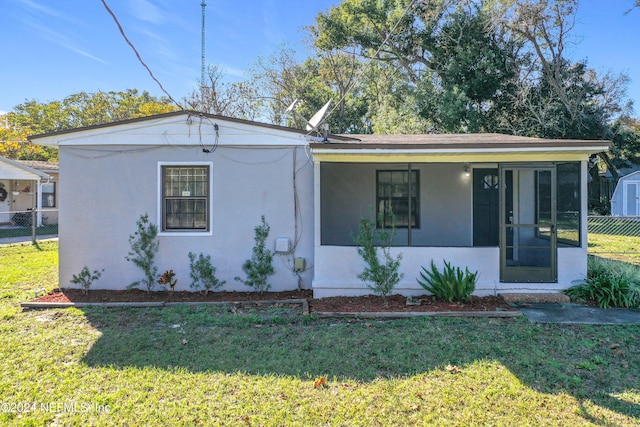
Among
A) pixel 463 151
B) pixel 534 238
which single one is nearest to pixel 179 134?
pixel 463 151

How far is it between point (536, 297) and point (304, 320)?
3.96 meters

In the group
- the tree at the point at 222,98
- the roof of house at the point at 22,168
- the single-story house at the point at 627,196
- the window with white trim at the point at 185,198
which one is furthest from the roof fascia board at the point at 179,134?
the single-story house at the point at 627,196

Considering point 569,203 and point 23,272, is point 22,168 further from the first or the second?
point 569,203

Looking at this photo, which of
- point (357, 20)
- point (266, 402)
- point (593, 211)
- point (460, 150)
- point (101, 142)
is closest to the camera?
point (266, 402)

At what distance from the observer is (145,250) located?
697cm

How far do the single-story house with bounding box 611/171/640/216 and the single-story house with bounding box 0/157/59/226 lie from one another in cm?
2934

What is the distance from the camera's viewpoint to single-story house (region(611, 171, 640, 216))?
2012 centimetres

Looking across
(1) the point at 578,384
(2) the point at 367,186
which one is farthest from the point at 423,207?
(1) the point at 578,384

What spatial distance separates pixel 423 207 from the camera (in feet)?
30.4

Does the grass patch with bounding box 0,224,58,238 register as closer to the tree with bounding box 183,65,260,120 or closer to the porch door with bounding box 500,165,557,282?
the tree with bounding box 183,65,260,120

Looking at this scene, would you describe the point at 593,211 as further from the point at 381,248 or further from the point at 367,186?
the point at 381,248

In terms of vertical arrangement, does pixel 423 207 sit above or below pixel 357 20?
below

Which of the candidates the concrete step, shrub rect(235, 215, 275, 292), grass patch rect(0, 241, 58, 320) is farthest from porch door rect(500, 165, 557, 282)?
grass patch rect(0, 241, 58, 320)

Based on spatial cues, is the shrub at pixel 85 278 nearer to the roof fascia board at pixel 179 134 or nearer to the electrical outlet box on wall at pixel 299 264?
the roof fascia board at pixel 179 134
